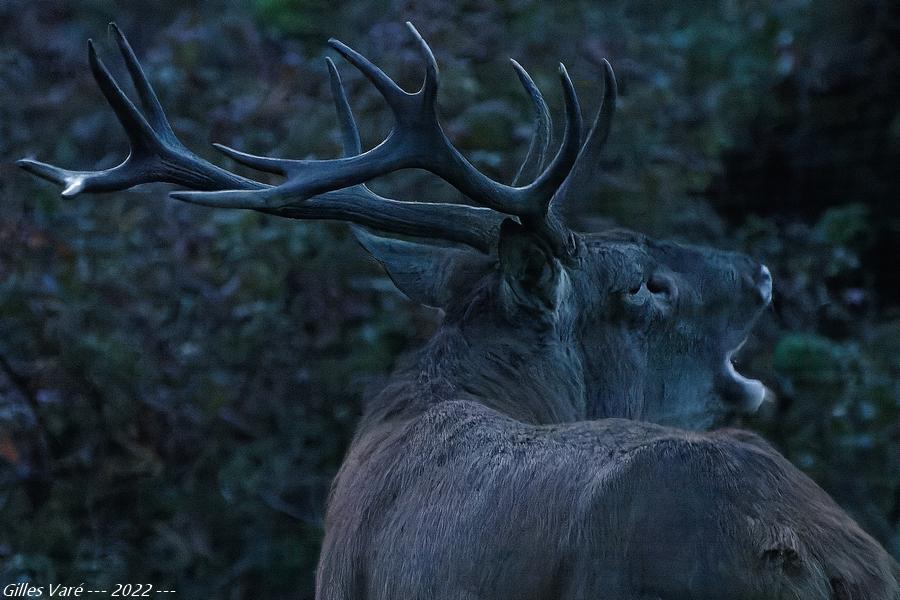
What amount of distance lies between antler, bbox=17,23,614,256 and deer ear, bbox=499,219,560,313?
Answer: 5 cm

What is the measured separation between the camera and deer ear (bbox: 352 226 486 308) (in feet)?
13.9

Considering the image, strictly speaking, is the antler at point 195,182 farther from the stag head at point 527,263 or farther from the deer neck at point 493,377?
the deer neck at point 493,377

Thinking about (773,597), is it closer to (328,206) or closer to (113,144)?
(328,206)

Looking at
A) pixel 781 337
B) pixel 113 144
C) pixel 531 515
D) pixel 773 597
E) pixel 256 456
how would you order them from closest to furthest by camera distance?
1. pixel 773 597
2. pixel 531 515
3. pixel 256 456
4. pixel 781 337
5. pixel 113 144

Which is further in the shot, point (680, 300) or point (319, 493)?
point (319, 493)

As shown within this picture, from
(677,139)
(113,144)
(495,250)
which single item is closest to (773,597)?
(495,250)

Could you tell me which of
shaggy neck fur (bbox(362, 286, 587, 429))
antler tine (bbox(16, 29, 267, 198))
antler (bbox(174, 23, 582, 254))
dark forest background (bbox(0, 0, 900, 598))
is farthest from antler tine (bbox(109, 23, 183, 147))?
Result: dark forest background (bbox(0, 0, 900, 598))

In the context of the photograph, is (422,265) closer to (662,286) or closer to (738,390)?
(662,286)

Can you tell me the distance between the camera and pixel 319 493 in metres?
5.63

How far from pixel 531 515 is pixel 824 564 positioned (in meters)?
0.65

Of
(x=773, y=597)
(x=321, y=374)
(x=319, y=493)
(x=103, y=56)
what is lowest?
(x=319, y=493)

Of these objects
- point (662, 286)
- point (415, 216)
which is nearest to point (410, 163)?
point (415, 216)

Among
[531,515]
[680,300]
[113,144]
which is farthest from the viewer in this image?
[113,144]

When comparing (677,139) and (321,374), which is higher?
(677,139)
